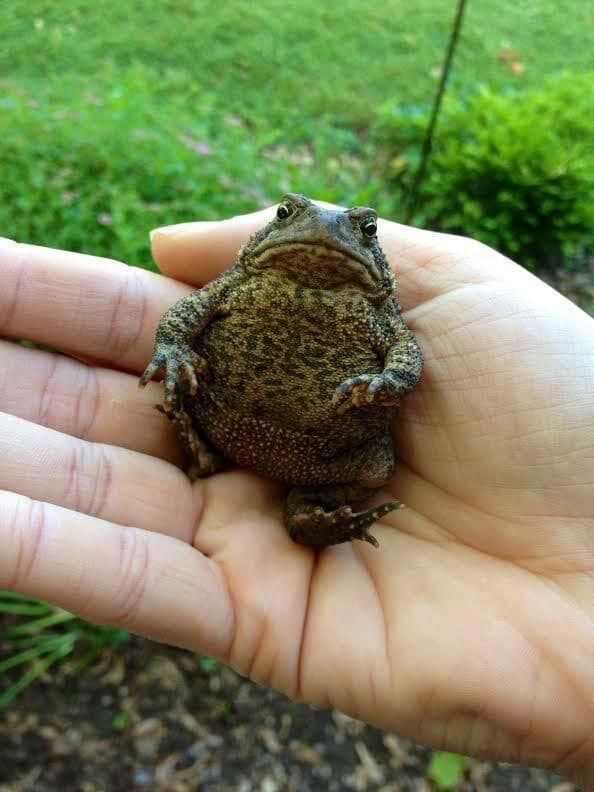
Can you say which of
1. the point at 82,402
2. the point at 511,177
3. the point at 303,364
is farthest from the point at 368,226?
the point at 511,177

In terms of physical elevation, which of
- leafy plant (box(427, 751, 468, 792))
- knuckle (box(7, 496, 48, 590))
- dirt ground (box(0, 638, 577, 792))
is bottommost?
dirt ground (box(0, 638, 577, 792))

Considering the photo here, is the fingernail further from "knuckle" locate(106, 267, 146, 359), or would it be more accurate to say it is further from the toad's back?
the toad's back

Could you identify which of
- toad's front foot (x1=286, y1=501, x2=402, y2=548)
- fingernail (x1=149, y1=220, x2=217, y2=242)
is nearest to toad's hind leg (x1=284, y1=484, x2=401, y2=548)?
toad's front foot (x1=286, y1=501, x2=402, y2=548)

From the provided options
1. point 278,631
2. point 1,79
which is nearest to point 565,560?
point 278,631

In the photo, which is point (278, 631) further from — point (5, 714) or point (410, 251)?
point (5, 714)

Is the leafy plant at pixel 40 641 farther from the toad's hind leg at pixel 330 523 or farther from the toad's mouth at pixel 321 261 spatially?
the toad's mouth at pixel 321 261

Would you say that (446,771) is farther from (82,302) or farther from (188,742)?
(82,302)

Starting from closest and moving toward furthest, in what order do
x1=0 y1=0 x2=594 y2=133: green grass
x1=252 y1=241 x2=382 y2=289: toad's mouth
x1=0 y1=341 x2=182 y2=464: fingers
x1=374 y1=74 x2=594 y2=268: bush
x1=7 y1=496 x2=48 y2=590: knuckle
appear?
x1=7 y1=496 x2=48 y2=590: knuckle
x1=252 y1=241 x2=382 y2=289: toad's mouth
x1=0 y1=341 x2=182 y2=464: fingers
x1=374 y1=74 x2=594 y2=268: bush
x1=0 y1=0 x2=594 y2=133: green grass
